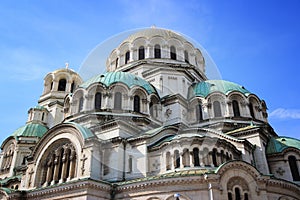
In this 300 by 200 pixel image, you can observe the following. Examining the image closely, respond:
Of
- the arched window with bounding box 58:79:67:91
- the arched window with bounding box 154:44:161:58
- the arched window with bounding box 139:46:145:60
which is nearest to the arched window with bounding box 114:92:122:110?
the arched window with bounding box 139:46:145:60

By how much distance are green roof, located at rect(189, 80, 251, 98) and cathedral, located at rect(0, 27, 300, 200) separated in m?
0.11

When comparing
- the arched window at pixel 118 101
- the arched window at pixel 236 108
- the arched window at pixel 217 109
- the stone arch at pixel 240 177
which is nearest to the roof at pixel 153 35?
the arched window at pixel 217 109

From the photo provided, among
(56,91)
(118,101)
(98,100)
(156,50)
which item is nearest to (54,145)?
(98,100)

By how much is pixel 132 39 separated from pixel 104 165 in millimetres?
18820

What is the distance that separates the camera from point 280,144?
2542cm

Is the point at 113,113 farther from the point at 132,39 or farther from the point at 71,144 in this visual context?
the point at 132,39

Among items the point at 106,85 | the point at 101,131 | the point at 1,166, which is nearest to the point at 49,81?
the point at 1,166

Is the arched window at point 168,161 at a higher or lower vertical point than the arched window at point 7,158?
lower

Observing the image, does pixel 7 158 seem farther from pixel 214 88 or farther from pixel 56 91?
pixel 214 88

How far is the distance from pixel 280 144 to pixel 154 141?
11846mm

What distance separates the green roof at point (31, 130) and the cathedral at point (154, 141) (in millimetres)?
115

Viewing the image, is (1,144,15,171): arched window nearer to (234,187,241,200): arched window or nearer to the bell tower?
the bell tower

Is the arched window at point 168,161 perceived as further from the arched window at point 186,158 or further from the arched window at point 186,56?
the arched window at point 186,56

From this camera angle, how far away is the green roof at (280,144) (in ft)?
82.0
